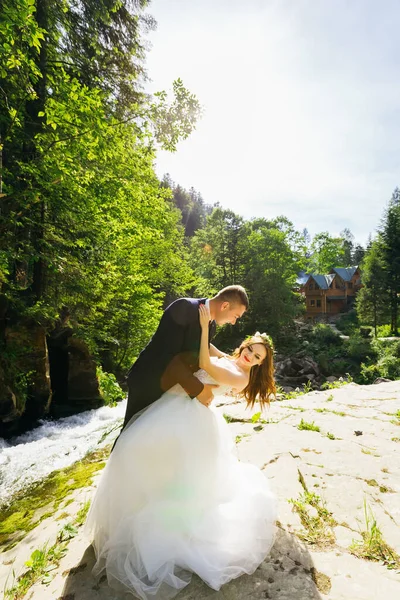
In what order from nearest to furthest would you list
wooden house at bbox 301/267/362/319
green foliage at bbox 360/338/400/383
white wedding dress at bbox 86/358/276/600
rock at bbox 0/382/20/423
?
white wedding dress at bbox 86/358/276/600
rock at bbox 0/382/20/423
green foliage at bbox 360/338/400/383
wooden house at bbox 301/267/362/319

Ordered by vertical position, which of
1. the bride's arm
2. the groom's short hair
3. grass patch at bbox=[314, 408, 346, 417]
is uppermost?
the groom's short hair

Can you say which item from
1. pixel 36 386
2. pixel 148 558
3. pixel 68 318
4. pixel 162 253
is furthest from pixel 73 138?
pixel 162 253

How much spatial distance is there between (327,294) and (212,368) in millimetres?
51688

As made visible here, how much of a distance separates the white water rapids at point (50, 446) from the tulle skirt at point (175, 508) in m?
3.22

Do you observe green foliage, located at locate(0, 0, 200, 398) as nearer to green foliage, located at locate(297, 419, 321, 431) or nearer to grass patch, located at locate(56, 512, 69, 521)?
grass patch, located at locate(56, 512, 69, 521)

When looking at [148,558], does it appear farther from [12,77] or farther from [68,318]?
[12,77]

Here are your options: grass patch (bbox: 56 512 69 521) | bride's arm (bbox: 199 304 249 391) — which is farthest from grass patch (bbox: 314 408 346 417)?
grass patch (bbox: 56 512 69 521)

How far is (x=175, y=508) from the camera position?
7.76 ft

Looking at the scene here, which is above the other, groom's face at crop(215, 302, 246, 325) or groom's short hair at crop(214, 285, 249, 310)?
groom's short hair at crop(214, 285, 249, 310)

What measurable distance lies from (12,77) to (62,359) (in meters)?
7.47

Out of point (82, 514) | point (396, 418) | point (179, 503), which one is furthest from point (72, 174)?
point (396, 418)

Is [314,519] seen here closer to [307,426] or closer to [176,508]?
[176,508]

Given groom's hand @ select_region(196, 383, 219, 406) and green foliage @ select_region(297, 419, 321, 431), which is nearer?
groom's hand @ select_region(196, 383, 219, 406)

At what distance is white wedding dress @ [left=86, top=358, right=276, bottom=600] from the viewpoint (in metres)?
2.08
